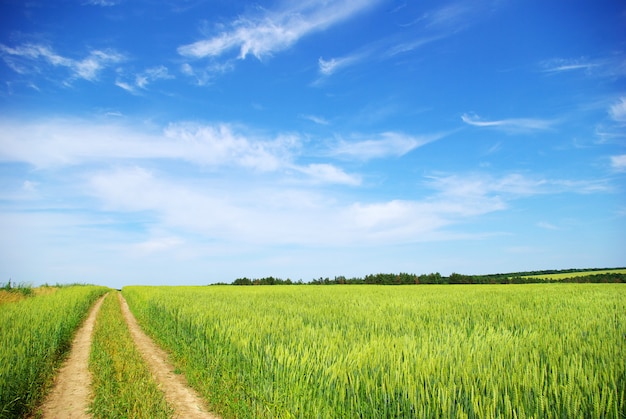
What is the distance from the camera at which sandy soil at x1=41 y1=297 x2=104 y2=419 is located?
675 centimetres

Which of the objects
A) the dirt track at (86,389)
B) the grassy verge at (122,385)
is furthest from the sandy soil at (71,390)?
the grassy verge at (122,385)

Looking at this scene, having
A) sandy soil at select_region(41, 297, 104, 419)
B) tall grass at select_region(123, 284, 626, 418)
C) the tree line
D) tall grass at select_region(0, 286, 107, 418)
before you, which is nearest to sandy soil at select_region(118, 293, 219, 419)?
tall grass at select_region(123, 284, 626, 418)

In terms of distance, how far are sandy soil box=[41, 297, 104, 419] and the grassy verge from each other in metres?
0.18

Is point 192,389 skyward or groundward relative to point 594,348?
groundward

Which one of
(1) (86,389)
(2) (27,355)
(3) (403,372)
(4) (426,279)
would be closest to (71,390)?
(1) (86,389)

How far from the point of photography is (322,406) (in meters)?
4.33

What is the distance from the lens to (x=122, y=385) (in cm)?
735

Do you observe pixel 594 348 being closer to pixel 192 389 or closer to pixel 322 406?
pixel 322 406

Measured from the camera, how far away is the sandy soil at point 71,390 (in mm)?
6746

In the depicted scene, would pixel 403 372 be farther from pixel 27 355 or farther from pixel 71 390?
pixel 27 355

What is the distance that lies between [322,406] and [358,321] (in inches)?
202

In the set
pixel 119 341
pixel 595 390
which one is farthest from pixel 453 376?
pixel 119 341

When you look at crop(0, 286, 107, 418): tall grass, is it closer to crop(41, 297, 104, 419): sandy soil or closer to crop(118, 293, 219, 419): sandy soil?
crop(41, 297, 104, 419): sandy soil

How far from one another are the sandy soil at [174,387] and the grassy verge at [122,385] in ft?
0.83
